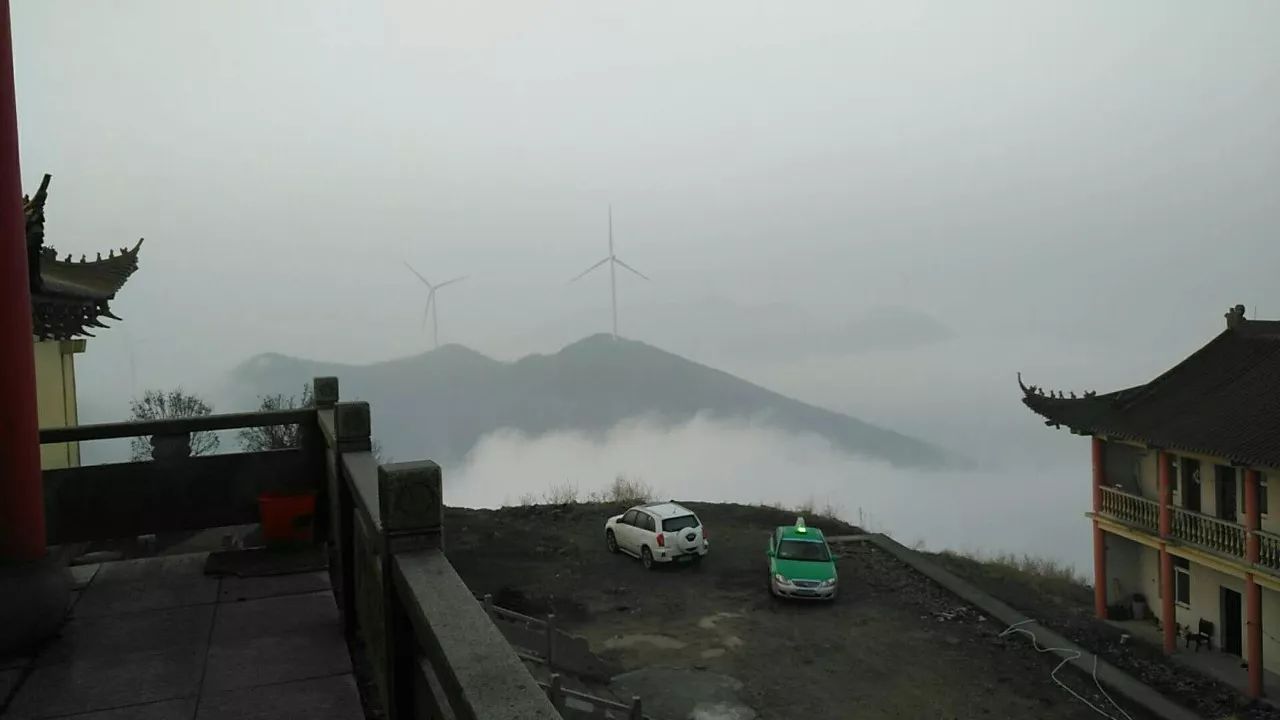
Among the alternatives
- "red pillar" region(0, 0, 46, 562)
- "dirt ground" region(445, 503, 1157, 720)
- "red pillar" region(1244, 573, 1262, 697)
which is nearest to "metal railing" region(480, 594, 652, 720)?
"dirt ground" region(445, 503, 1157, 720)

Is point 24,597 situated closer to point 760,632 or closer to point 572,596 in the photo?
point 760,632

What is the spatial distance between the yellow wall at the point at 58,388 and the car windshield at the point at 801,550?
18.0 metres

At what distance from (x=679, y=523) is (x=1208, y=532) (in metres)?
14.7

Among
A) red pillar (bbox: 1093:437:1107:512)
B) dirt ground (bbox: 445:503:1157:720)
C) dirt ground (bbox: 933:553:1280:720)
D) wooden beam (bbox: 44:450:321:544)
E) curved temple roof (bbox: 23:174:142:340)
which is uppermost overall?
curved temple roof (bbox: 23:174:142:340)

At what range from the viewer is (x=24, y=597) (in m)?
5.86

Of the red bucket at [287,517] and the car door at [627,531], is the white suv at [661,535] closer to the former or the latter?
the car door at [627,531]

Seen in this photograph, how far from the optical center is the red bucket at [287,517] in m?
7.93

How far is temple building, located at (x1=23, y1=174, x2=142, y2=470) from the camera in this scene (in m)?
13.7

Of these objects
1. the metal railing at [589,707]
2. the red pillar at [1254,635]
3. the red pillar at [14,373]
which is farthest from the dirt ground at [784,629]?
the red pillar at [14,373]

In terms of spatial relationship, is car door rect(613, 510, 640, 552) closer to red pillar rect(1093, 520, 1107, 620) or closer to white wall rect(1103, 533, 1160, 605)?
red pillar rect(1093, 520, 1107, 620)

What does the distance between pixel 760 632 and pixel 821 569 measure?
3.50m

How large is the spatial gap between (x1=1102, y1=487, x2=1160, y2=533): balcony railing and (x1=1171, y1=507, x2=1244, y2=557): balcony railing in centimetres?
92

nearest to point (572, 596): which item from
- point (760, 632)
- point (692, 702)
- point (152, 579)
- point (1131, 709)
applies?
point (760, 632)

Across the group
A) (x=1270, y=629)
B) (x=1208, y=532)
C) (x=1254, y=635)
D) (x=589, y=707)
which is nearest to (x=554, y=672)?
(x=589, y=707)
